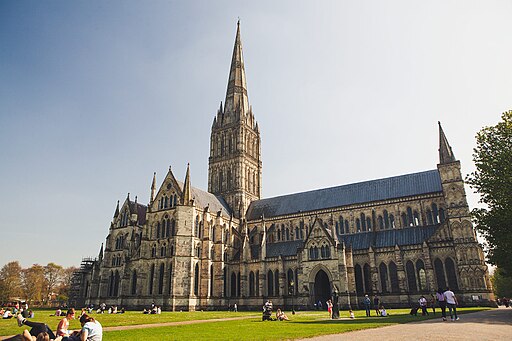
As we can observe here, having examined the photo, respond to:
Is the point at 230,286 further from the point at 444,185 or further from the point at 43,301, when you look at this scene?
the point at 43,301

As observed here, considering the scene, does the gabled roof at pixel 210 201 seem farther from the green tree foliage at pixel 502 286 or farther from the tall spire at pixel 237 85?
the green tree foliage at pixel 502 286

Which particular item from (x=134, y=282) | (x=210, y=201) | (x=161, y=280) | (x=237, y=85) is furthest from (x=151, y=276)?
(x=237, y=85)

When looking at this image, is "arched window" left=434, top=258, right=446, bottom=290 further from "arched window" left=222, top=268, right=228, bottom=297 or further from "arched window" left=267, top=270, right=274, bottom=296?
"arched window" left=222, top=268, right=228, bottom=297

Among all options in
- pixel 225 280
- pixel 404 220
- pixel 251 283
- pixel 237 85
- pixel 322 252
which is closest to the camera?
pixel 322 252

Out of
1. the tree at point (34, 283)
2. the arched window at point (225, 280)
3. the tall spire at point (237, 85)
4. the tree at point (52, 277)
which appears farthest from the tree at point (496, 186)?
the tree at point (52, 277)

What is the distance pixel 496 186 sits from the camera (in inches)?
1018

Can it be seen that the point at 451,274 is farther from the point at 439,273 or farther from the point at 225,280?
the point at 225,280

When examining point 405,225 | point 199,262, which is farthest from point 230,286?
point 405,225

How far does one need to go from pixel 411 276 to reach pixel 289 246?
1794 centimetres

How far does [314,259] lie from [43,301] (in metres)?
85.6

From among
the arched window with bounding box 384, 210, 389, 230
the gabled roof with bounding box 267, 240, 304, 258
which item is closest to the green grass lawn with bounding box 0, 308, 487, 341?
the arched window with bounding box 384, 210, 389, 230

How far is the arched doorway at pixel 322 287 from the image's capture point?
4641 centimetres

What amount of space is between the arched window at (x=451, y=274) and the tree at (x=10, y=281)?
295 feet

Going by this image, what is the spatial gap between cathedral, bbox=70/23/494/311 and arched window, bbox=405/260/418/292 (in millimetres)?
116
